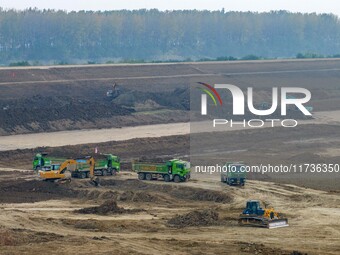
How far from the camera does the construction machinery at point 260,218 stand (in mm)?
38312

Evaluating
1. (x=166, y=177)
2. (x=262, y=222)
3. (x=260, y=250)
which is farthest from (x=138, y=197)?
(x=260, y=250)

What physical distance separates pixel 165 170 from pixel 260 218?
44.7ft

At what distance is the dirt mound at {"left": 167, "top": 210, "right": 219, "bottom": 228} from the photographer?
1529 inches

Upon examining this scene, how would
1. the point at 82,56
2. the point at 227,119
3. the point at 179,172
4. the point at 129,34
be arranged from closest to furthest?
the point at 179,172 → the point at 227,119 → the point at 82,56 → the point at 129,34

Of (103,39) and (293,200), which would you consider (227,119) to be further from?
(103,39)

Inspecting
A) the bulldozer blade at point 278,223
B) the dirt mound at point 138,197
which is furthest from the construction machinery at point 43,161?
the bulldozer blade at point 278,223

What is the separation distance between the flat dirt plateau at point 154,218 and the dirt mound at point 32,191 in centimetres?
5

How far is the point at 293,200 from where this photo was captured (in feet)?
152

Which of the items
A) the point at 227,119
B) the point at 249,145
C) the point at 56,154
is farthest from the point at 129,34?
the point at 56,154

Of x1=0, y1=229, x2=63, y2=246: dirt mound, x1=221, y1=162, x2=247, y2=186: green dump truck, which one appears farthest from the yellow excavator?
x1=0, y1=229, x2=63, y2=246: dirt mound

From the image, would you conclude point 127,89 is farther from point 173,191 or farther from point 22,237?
point 22,237

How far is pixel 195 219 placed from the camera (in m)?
39.1

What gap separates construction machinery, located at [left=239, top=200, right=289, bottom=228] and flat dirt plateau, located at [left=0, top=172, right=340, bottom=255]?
0.42m

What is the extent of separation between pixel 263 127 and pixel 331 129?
254 inches
